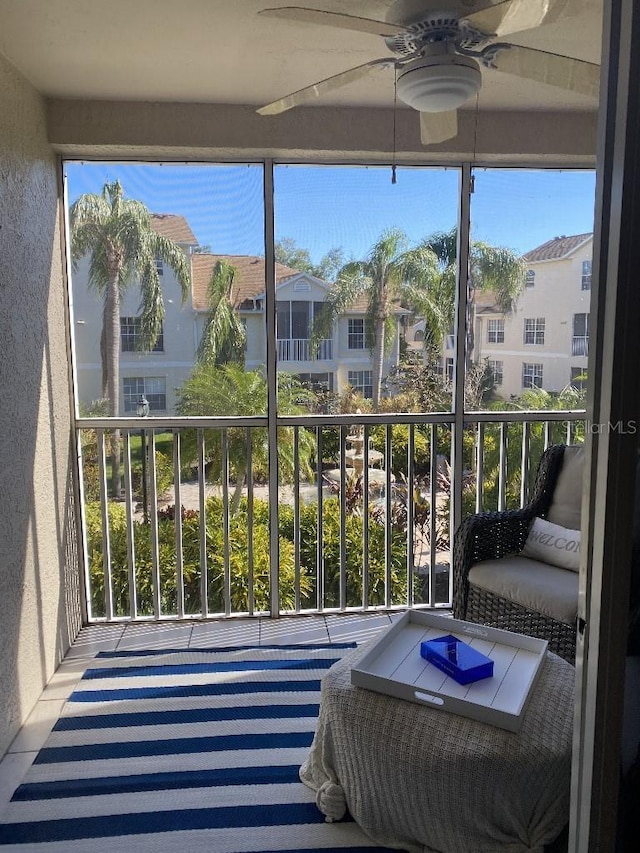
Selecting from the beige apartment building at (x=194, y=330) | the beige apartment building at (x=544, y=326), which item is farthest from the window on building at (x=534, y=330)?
the beige apartment building at (x=194, y=330)

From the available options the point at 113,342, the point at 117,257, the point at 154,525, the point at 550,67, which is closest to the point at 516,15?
the point at 550,67

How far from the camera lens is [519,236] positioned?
3.48 m

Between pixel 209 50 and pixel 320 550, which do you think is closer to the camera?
pixel 209 50

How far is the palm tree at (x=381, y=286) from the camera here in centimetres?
342

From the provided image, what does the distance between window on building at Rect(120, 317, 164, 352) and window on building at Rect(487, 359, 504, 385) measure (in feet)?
5.62

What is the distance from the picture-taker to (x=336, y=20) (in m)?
1.75

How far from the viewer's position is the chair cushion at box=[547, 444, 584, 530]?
3.04 meters

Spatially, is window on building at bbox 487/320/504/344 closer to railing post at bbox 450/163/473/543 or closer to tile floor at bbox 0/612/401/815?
railing post at bbox 450/163/473/543

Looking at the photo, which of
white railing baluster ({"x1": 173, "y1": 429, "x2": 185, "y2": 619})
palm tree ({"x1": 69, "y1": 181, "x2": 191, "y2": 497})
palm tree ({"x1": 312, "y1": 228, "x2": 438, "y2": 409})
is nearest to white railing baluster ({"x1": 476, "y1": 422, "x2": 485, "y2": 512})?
palm tree ({"x1": 312, "y1": 228, "x2": 438, "y2": 409})

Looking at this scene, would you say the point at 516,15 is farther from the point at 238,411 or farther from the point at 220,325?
the point at 238,411

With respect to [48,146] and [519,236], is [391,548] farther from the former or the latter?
[48,146]

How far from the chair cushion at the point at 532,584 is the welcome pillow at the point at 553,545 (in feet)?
0.10

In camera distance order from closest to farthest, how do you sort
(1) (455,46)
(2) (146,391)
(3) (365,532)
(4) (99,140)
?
(1) (455,46), (4) (99,140), (2) (146,391), (3) (365,532)

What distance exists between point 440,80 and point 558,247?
1885mm
